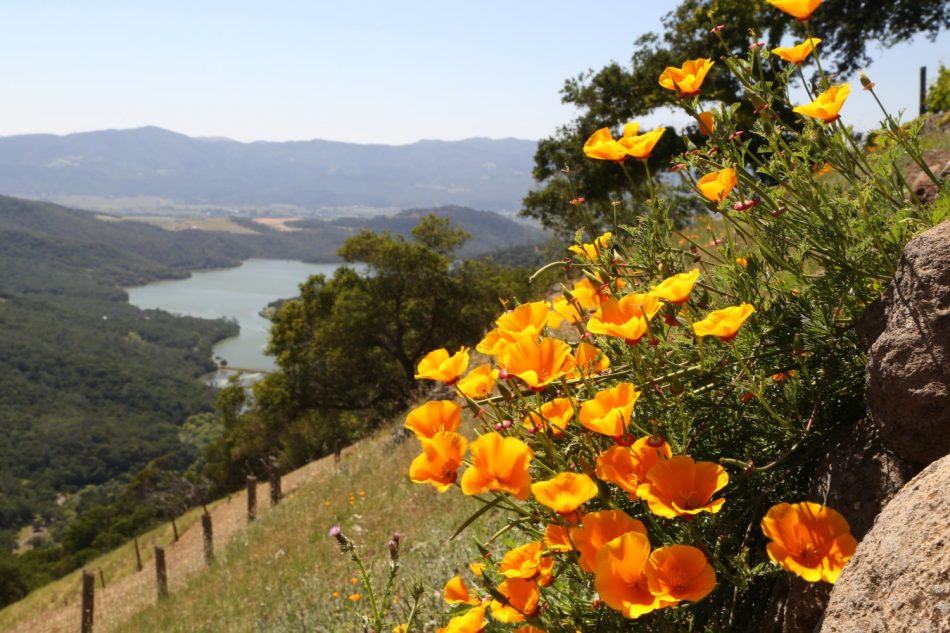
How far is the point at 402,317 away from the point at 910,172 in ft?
57.8


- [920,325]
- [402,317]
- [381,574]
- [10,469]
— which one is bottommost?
[10,469]

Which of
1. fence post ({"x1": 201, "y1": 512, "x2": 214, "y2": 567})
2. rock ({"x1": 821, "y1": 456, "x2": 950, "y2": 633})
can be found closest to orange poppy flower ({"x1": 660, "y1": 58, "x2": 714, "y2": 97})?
rock ({"x1": 821, "y1": 456, "x2": 950, "y2": 633})

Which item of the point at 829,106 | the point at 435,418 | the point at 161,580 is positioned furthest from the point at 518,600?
the point at 161,580

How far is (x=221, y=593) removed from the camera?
24.5 feet

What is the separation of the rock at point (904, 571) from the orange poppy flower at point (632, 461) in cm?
37

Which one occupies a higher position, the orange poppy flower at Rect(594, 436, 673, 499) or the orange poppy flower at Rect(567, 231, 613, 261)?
the orange poppy flower at Rect(567, 231, 613, 261)

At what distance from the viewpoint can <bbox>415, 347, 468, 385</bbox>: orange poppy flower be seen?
1.52 m

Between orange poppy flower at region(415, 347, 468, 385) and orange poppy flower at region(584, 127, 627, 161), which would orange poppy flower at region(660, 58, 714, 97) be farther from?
orange poppy flower at region(415, 347, 468, 385)

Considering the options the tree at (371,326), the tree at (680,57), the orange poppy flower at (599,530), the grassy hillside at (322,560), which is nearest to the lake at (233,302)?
the tree at (371,326)

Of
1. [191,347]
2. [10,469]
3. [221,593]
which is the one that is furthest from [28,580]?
[191,347]

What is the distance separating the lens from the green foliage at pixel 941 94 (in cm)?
1357

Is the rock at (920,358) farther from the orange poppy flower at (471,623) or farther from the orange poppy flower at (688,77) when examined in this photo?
the orange poppy flower at (471,623)

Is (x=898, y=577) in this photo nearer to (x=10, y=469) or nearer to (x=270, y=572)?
(x=270, y=572)

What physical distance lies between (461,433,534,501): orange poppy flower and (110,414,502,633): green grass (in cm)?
128
